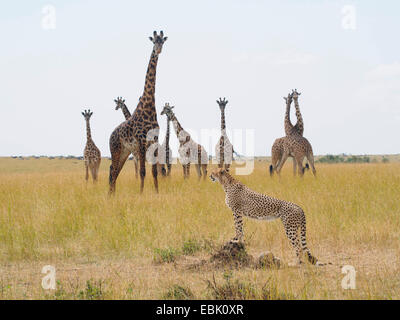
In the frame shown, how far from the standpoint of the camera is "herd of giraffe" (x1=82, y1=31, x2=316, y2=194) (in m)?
11.0

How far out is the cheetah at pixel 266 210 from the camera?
15.5 feet

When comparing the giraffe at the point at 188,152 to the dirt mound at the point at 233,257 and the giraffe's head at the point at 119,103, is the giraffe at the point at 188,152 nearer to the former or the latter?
the giraffe's head at the point at 119,103

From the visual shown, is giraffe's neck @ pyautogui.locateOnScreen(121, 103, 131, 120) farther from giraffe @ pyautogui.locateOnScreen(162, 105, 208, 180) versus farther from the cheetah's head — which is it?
the cheetah's head

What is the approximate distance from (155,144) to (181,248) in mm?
5573

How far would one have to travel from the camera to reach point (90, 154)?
15664mm

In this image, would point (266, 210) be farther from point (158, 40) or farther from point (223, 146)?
point (223, 146)

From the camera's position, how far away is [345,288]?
13.1ft

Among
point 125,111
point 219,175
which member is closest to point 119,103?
point 125,111

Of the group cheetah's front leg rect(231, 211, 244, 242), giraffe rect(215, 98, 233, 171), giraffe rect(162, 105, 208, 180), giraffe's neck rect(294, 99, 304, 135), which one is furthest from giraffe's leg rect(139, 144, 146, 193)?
giraffe's neck rect(294, 99, 304, 135)

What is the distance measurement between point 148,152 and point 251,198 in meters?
5.90

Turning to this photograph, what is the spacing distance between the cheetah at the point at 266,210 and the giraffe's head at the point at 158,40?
6.36 m

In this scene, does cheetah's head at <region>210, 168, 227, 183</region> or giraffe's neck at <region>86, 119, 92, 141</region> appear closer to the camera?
cheetah's head at <region>210, 168, 227, 183</region>
